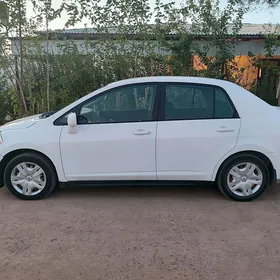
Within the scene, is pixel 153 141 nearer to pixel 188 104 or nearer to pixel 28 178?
pixel 188 104

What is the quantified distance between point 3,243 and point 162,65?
6434mm

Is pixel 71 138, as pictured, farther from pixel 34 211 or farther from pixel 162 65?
pixel 162 65

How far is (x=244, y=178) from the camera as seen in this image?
4453 millimetres

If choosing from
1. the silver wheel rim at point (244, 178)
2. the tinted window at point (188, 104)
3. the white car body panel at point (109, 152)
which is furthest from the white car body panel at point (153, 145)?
the silver wheel rim at point (244, 178)

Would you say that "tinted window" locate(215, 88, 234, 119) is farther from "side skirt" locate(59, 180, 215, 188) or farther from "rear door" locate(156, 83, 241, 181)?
"side skirt" locate(59, 180, 215, 188)

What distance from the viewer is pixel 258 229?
147 inches

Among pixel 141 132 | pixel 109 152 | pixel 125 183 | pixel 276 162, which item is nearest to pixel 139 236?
pixel 125 183

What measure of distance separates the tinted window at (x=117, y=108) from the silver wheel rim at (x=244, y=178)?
1.38 metres

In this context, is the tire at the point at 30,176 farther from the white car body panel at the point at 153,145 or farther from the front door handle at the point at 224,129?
the front door handle at the point at 224,129

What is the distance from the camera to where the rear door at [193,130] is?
4.34 m

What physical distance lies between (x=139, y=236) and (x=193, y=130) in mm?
1601

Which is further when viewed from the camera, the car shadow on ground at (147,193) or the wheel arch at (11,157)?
the car shadow on ground at (147,193)

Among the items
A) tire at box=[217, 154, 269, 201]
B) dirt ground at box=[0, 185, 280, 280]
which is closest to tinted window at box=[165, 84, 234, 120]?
tire at box=[217, 154, 269, 201]

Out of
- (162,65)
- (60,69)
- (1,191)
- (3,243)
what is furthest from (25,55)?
(3,243)
